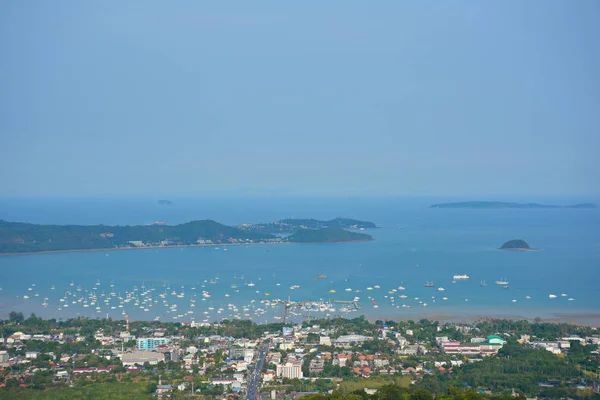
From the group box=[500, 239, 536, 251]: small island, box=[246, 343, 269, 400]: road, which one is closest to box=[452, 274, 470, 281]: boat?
box=[500, 239, 536, 251]: small island

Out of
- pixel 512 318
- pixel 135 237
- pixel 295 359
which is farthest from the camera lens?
pixel 135 237

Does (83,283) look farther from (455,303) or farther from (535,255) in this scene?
(535,255)

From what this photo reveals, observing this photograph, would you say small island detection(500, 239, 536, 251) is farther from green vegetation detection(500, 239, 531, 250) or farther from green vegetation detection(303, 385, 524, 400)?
green vegetation detection(303, 385, 524, 400)

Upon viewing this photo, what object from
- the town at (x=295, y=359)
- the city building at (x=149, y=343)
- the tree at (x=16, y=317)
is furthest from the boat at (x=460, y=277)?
the tree at (x=16, y=317)

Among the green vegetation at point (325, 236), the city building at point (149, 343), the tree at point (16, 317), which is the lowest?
the city building at point (149, 343)

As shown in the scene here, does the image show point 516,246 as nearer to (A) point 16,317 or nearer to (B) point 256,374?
(A) point 16,317

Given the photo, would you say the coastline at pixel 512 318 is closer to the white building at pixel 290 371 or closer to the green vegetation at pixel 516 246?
the white building at pixel 290 371

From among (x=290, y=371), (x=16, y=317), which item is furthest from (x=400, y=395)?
(x=16, y=317)
